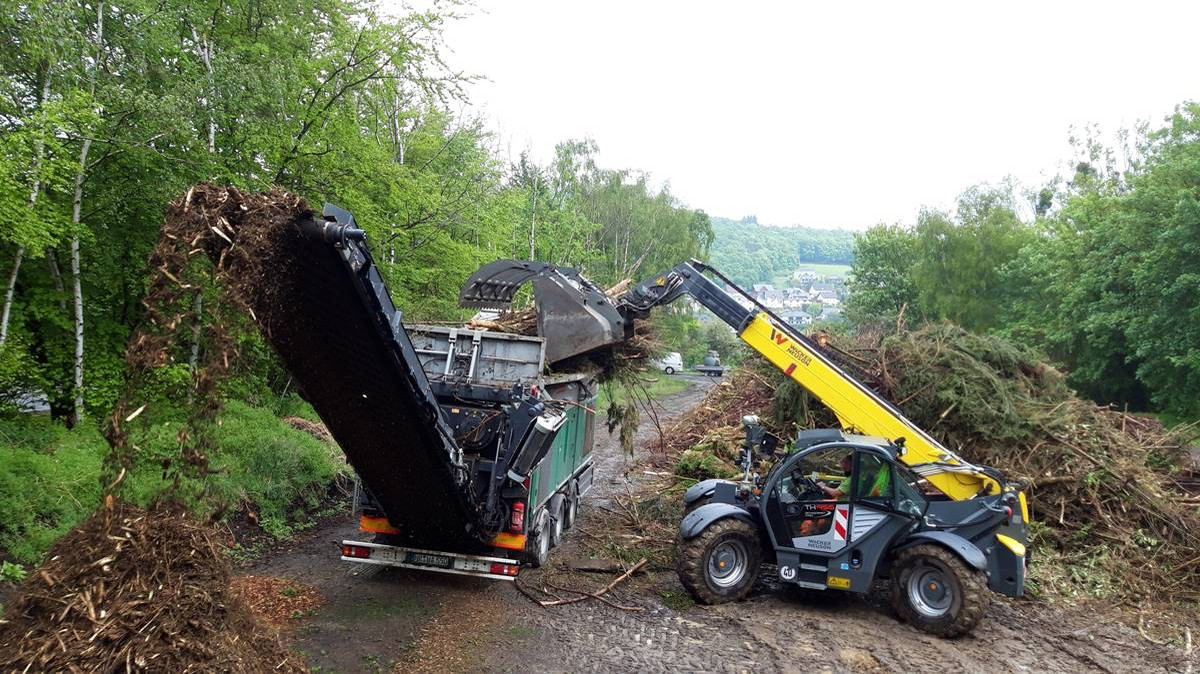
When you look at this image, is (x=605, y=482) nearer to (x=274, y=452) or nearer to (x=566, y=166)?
(x=274, y=452)

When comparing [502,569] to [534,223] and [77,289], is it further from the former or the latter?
[534,223]

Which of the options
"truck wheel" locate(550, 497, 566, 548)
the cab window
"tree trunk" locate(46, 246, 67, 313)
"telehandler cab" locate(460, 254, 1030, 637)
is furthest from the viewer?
"tree trunk" locate(46, 246, 67, 313)

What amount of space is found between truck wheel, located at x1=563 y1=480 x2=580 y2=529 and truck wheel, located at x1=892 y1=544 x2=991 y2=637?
4.26 m

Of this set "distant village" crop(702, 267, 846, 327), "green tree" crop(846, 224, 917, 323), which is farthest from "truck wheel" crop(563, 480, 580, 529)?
"distant village" crop(702, 267, 846, 327)

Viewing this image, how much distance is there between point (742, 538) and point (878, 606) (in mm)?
1635

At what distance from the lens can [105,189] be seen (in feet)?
34.4

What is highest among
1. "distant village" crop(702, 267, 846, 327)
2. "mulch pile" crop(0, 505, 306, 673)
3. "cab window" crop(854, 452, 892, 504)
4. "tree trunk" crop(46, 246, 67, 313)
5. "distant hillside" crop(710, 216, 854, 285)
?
"distant hillside" crop(710, 216, 854, 285)

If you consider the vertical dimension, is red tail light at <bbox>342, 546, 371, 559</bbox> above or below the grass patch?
above

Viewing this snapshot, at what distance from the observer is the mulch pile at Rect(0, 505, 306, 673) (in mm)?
3824

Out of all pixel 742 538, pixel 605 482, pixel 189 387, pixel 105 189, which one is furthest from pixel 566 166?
pixel 189 387

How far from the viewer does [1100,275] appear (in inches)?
925

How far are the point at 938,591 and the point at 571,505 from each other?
4.81m

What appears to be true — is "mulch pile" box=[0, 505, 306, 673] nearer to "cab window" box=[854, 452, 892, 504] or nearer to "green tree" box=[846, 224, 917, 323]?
"cab window" box=[854, 452, 892, 504]

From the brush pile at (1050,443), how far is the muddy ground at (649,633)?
1.45m
